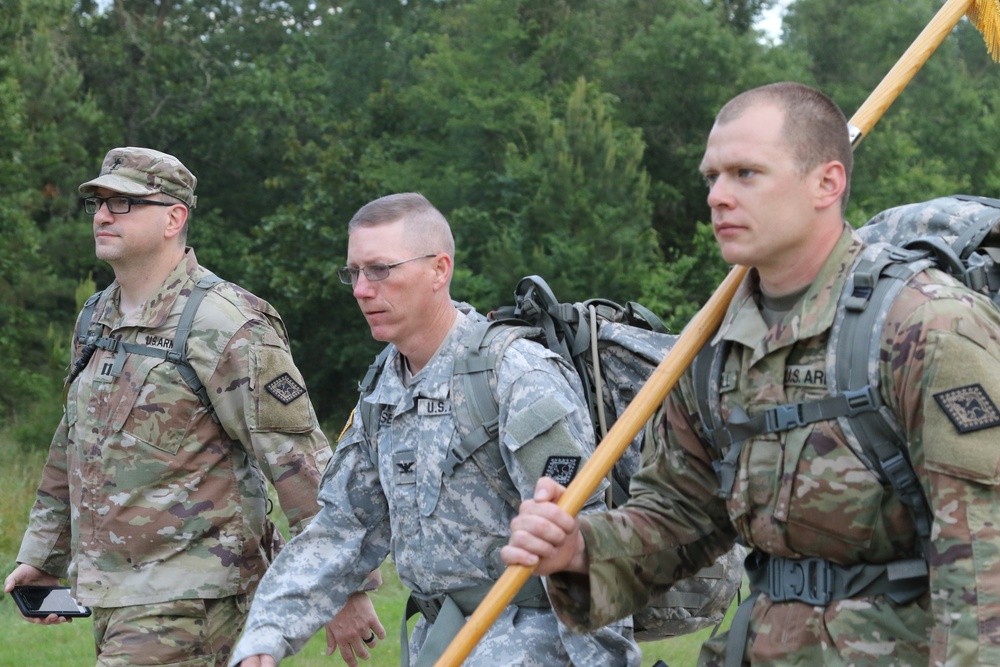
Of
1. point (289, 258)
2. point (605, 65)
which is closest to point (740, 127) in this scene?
point (289, 258)

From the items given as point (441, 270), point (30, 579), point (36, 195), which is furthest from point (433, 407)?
point (36, 195)

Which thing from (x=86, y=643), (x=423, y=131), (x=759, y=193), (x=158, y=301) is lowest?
(x=86, y=643)

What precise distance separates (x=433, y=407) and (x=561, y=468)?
54 cm

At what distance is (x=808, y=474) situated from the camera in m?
3.02

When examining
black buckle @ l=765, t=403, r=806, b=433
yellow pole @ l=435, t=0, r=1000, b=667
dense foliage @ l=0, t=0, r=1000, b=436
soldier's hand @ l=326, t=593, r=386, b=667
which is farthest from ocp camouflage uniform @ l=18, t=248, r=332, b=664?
dense foliage @ l=0, t=0, r=1000, b=436

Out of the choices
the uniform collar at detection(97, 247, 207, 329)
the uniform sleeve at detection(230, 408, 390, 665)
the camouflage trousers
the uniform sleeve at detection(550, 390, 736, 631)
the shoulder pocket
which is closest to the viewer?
the uniform sleeve at detection(550, 390, 736, 631)

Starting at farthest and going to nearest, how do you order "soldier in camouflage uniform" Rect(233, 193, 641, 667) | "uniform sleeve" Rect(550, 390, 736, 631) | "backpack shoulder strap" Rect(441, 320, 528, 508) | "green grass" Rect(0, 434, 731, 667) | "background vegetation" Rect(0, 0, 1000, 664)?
"background vegetation" Rect(0, 0, 1000, 664), "green grass" Rect(0, 434, 731, 667), "backpack shoulder strap" Rect(441, 320, 528, 508), "soldier in camouflage uniform" Rect(233, 193, 641, 667), "uniform sleeve" Rect(550, 390, 736, 631)

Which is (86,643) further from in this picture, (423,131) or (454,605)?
(423,131)

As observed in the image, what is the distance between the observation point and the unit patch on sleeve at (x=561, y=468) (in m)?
4.05

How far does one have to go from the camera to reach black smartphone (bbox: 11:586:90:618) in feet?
19.8

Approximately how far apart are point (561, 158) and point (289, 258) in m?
8.11

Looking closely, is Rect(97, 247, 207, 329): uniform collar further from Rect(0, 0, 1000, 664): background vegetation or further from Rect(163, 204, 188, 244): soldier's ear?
Rect(0, 0, 1000, 664): background vegetation

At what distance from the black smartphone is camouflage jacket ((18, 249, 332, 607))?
31 centimetres

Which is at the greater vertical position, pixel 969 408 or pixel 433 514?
pixel 969 408
